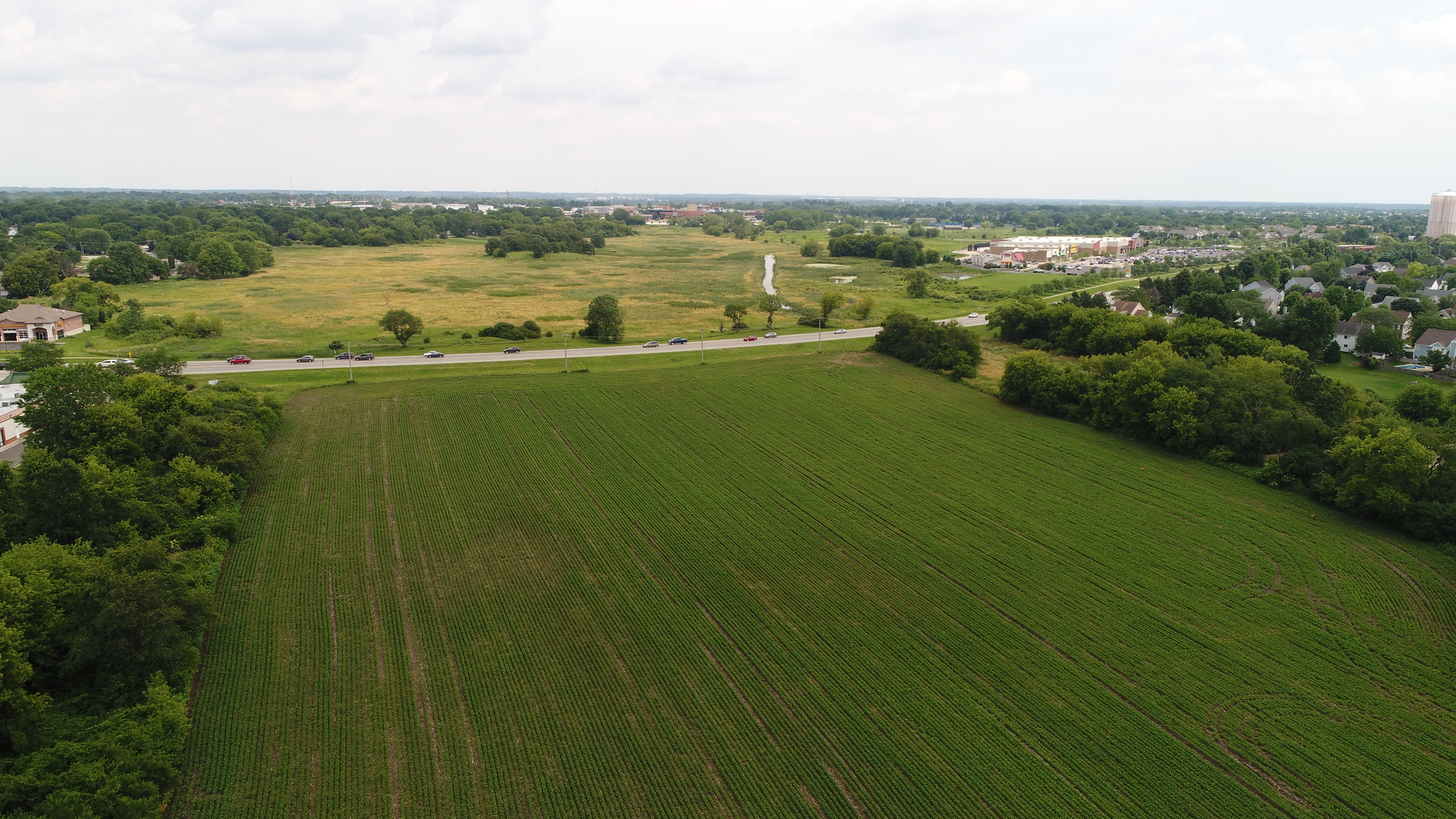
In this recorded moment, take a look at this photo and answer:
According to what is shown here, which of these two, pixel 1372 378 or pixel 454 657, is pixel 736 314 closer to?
pixel 1372 378

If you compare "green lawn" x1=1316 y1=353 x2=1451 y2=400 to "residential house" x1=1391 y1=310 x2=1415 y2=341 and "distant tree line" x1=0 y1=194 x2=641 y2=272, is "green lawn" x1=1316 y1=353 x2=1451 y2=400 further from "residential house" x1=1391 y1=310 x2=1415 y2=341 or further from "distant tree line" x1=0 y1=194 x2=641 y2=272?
"distant tree line" x1=0 y1=194 x2=641 y2=272

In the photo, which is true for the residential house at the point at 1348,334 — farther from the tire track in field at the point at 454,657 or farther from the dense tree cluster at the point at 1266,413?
the tire track in field at the point at 454,657

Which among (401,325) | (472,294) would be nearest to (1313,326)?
(401,325)

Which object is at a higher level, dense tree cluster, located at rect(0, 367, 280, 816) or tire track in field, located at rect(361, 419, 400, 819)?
dense tree cluster, located at rect(0, 367, 280, 816)

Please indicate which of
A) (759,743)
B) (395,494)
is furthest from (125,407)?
(759,743)

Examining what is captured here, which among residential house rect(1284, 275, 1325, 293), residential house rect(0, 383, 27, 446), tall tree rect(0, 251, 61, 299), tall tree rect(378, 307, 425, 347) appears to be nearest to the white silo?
residential house rect(1284, 275, 1325, 293)

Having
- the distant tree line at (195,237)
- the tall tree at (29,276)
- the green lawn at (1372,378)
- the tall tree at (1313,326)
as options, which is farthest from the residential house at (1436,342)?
the tall tree at (29,276)
